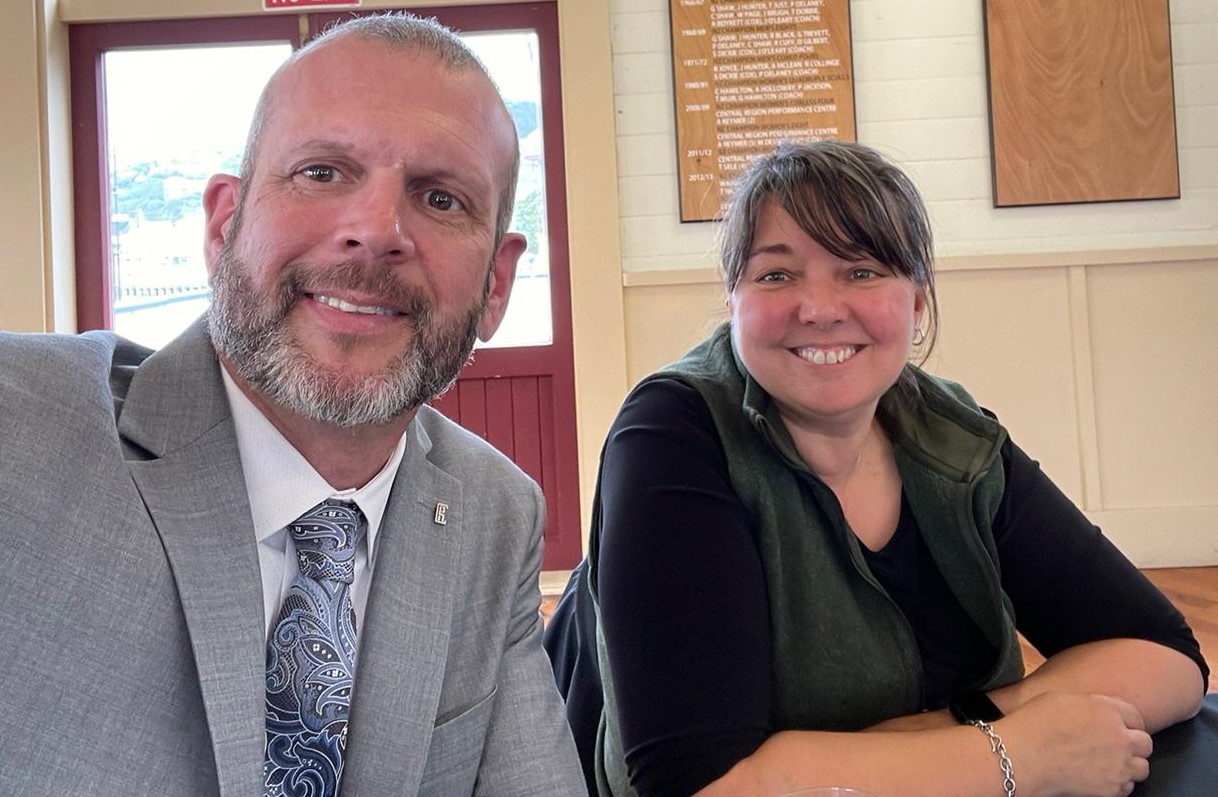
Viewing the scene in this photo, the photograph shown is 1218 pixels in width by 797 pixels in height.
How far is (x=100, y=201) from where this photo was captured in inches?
176

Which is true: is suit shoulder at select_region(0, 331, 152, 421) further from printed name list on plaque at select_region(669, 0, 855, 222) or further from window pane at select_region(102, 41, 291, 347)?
window pane at select_region(102, 41, 291, 347)

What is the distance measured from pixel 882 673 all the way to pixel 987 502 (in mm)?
299

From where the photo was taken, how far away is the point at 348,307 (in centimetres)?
99

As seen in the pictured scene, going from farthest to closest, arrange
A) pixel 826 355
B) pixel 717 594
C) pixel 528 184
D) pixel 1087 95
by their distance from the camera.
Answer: pixel 528 184
pixel 1087 95
pixel 826 355
pixel 717 594

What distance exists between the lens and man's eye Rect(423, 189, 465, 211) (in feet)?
3.42

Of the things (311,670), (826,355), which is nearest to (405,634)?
(311,670)

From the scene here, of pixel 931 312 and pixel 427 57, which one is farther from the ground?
pixel 427 57

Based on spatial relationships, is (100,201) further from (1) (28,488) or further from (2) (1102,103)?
(2) (1102,103)

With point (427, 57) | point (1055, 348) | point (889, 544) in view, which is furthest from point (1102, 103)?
point (427, 57)

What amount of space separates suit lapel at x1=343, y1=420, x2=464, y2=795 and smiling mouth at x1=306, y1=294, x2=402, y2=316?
18 cm

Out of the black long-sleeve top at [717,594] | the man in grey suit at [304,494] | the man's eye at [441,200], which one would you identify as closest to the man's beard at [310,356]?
the man in grey suit at [304,494]

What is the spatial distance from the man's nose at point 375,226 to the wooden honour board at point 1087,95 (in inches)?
156

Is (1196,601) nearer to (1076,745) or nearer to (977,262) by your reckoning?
(977,262)

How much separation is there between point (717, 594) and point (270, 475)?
56 cm
